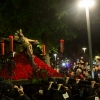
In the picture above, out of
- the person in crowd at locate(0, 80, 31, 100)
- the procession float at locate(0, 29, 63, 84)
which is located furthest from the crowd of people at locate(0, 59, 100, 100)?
the procession float at locate(0, 29, 63, 84)

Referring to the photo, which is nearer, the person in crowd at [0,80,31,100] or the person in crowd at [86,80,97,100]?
the person in crowd at [0,80,31,100]

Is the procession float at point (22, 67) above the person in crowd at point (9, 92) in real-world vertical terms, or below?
above

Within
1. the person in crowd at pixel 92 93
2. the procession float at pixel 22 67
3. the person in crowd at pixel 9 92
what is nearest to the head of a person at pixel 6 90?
the person in crowd at pixel 9 92

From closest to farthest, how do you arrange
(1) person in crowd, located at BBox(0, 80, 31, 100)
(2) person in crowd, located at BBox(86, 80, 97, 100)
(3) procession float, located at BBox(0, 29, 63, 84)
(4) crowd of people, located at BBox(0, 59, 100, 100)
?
(1) person in crowd, located at BBox(0, 80, 31, 100)
(4) crowd of people, located at BBox(0, 59, 100, 100)
(2) person in crowd, located at BBox(86, 80, 97, 100)
(3) procession float, located at BBox(0, 29, 63, 84)

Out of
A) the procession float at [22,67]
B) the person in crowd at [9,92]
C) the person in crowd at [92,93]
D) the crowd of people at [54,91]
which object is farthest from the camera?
the procession float at [22,67]

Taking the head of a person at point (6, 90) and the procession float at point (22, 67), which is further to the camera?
the procession float at point (22, 67)

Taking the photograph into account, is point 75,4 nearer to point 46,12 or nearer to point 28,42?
point 46,12

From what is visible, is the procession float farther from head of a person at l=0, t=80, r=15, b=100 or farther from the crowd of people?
head of a person at l=0, t=80, r=15, b=100

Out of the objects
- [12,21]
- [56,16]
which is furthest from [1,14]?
[56,16]

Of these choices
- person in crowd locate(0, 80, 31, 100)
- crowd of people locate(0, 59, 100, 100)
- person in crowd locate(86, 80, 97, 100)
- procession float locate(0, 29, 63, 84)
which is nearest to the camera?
person in crowd locate(0, 80, 31, 100)

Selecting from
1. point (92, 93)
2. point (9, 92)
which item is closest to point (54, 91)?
point (92, 93)

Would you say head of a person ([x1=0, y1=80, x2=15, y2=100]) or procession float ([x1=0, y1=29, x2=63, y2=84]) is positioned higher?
procession float ([x1=0, y1=29, x2=63, y2=84])

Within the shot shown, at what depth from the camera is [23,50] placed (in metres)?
9.82

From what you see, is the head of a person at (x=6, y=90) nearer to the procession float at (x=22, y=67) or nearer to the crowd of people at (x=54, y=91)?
the crowd of people at (x=54, y=91)
